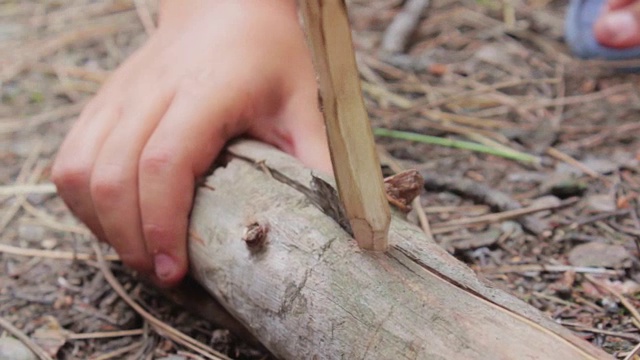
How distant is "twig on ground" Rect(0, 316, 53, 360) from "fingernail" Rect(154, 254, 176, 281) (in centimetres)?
25

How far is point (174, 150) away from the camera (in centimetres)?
127

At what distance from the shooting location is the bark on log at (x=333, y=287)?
0.86 m

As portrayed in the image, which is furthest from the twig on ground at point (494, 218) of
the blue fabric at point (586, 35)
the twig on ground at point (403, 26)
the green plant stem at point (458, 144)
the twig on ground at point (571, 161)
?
the twig on ground at point (403, 26)

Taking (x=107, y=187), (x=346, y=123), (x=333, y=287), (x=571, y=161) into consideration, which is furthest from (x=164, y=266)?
(x=571, y=161)

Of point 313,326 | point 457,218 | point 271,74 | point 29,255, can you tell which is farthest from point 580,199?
point 29,255

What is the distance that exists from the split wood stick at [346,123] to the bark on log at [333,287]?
0.06m

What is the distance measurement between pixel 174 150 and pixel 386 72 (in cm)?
118

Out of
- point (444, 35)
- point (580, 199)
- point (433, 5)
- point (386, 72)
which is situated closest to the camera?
point (580, 199)

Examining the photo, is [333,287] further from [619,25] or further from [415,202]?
[619,25]

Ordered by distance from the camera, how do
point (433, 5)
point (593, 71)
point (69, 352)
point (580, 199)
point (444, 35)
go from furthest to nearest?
point (433, 5) → point (444, 35) → point (593, 71) → point (580, 199) → point (69, 352)

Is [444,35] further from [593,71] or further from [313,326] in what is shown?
[313,326]

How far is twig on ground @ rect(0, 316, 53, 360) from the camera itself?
1.35 meters

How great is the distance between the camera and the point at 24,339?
1384 millimetres

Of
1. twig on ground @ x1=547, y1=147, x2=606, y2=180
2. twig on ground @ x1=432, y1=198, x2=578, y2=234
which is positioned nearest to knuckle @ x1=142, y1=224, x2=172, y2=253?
twig on ground @ x1=432, y1=198, x2=578, y2=234
